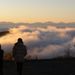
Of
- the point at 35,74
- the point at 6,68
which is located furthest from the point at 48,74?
the point at 6,68

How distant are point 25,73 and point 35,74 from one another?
0.98 m

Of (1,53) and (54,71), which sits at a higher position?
(1,53)

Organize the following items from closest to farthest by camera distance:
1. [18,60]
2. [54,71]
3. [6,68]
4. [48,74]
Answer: [18,60] → [48,74] → [54,71] → [6,68]

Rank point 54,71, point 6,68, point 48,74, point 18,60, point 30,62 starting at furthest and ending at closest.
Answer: point 30,62 → point 6,68 → point 54,71 → point 48,74 → point 18,60

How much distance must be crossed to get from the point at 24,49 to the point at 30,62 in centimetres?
1143

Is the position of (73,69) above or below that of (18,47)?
below

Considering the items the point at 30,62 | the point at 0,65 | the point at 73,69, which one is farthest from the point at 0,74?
the point at 30,62

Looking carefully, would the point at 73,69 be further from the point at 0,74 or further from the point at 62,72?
the point at 0,74

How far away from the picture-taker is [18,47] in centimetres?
2430

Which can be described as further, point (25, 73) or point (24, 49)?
point (25, 73)

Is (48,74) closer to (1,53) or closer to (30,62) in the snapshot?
(1,53)

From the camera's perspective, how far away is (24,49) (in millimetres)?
24359

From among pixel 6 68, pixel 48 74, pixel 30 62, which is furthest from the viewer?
pixel 30 62

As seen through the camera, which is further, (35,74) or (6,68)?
(6,68)
